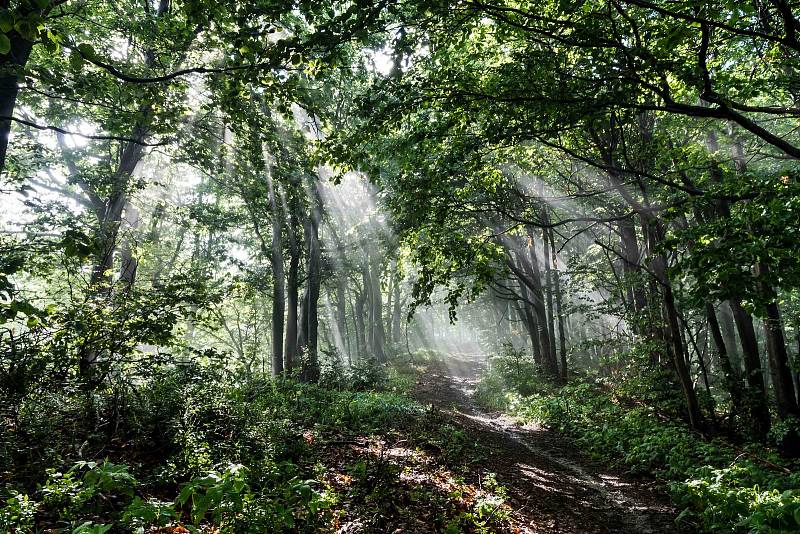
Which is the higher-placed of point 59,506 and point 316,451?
point 59,506

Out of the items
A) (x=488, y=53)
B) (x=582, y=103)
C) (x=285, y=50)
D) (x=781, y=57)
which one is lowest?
(x=582, y=103)

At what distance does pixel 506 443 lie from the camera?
1171 cm

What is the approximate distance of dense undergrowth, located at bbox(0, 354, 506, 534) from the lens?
3758 millimetres

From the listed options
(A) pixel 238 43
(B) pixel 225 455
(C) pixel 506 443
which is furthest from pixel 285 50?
(C) pixel 506 443

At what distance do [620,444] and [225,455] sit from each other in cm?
911

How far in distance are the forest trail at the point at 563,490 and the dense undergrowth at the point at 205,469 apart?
0.68 meters

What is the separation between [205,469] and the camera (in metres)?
4.86

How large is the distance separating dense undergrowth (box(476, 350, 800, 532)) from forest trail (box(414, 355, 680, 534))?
0.43 metres

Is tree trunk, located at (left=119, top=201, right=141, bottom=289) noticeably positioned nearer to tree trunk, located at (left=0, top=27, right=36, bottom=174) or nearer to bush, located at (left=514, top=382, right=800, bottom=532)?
tree trunk, located at (left=0, top=27, right=36, bottom=174)

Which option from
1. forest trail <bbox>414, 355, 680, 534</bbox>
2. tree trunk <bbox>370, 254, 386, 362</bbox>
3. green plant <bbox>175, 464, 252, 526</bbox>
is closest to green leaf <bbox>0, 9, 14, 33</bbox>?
green plant <bbox>175, 464, 252, 526</bbox>

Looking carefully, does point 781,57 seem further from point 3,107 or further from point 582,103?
point 3,107

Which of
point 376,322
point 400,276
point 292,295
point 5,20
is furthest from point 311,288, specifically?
point 5,20

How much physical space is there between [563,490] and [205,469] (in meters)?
6.51

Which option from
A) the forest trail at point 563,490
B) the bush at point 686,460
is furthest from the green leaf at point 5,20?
the forest trail at point 563,490
